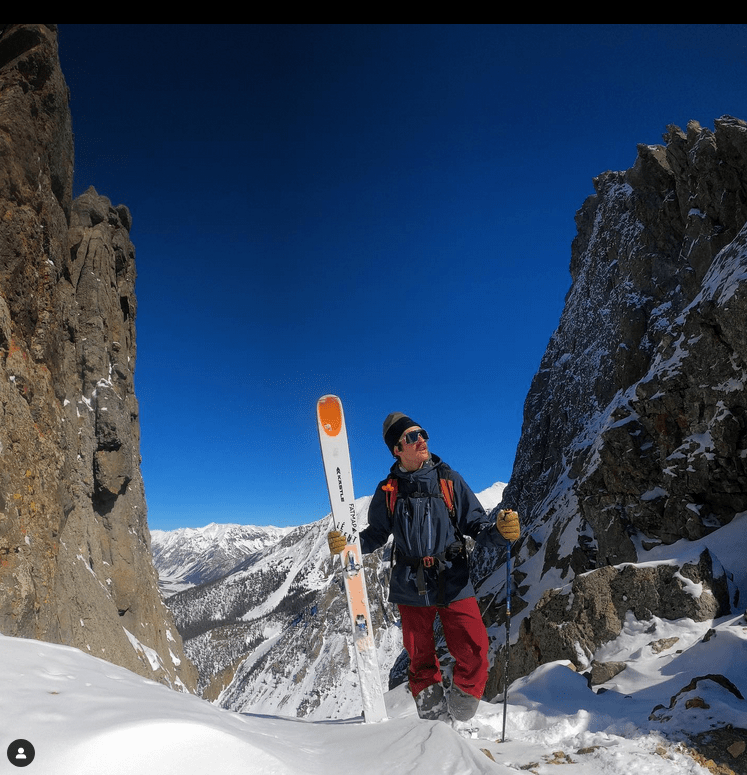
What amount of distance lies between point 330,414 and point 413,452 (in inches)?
96.7

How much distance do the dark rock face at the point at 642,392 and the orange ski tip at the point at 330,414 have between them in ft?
29.2

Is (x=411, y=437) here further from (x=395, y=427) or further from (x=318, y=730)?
(x=318, y=730)

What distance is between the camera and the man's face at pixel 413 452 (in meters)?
5.14

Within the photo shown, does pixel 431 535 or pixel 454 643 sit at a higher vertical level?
pixel 431 535

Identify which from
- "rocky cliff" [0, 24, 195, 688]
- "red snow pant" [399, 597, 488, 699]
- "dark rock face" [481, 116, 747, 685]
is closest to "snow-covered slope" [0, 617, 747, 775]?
"red snow pant" [399, 597, 488, 699]

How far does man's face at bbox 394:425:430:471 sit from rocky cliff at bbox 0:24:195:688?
1061 cm

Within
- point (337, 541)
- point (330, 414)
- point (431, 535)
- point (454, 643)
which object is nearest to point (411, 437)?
point (431, 535)

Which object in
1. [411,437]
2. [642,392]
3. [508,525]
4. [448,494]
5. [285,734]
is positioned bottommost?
[285,734]

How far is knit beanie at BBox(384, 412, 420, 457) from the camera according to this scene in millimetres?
5330

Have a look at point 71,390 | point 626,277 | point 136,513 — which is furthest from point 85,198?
point 626,277

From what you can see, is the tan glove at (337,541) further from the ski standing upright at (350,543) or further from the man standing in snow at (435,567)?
the man standing in snow at (435,567)

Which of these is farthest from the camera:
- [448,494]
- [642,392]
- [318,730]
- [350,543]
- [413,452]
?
[642,392]

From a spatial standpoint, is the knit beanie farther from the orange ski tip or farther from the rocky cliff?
the rocky cliff

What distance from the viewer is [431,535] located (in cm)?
477
